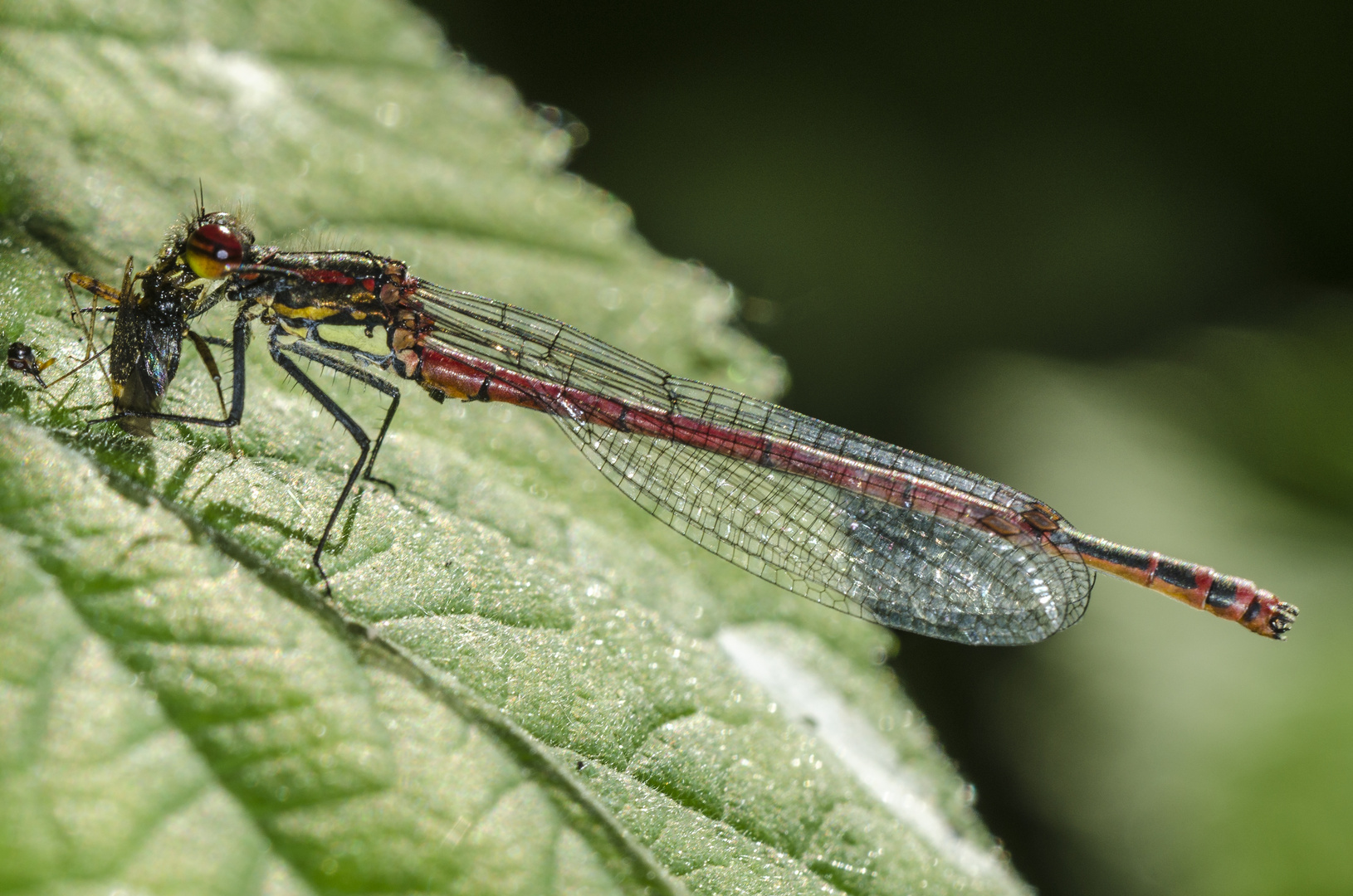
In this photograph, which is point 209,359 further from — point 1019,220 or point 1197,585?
point 1019,220

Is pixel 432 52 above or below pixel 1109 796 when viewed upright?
Result: above

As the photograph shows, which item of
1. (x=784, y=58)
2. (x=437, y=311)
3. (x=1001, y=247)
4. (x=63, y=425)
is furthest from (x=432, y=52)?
(x=1001, y=247)

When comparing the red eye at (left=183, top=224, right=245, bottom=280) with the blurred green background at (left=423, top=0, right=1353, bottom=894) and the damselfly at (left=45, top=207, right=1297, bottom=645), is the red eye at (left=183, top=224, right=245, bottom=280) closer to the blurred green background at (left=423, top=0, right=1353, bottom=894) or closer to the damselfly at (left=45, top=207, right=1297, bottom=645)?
the damselfly at (left=45, top=207, right=1297, bottom=645)

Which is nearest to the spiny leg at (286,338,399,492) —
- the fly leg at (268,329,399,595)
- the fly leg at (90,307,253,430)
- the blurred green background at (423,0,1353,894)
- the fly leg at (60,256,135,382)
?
the fly leg at (268,329,399,595)

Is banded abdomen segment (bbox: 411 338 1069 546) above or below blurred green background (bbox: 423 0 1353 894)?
below

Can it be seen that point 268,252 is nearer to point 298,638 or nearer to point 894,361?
point 298,638

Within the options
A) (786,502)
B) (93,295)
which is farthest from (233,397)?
(786,502)

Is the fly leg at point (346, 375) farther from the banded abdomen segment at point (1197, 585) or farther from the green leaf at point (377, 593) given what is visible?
the banded abdomen segment at point (1197, 585)
